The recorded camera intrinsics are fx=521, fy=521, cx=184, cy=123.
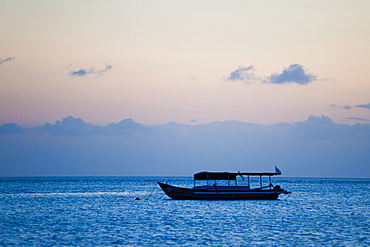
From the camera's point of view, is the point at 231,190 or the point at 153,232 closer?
the point at 153,232

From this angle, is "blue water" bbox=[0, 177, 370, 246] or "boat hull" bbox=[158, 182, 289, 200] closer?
"blue water" bbox=[0, 177, 370, 246]

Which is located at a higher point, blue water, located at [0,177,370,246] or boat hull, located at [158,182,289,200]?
boat hull, located at [158,182,289,200]

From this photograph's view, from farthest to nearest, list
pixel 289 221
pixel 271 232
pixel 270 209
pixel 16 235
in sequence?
1. pixel 270 209
2. pixel 289 221
3. pixel 271 232
4. pixel 16 235

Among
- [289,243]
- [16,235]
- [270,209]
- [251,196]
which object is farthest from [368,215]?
[16,235]

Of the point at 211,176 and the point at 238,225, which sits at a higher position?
the point at 211,176

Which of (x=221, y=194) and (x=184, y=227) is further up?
(x=221, y=194)

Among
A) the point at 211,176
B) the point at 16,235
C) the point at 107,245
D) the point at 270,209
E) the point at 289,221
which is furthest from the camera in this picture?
the point at 211,176

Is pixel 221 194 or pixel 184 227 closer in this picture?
pixel 184 227

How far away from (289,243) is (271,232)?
19.6 ft

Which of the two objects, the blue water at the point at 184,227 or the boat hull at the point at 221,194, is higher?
the boat hull at the point at 221,194

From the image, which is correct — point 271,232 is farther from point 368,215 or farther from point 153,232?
point 368,215

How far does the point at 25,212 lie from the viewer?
5709cm

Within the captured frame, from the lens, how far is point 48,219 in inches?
1950

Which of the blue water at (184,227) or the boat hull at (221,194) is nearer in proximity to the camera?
the blue water at (184,227)
